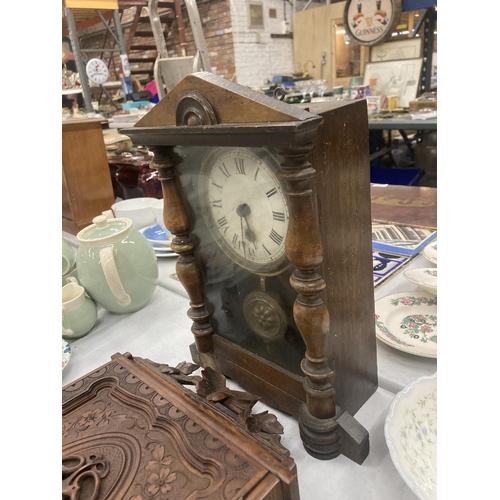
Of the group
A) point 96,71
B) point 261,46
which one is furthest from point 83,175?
point 261,46

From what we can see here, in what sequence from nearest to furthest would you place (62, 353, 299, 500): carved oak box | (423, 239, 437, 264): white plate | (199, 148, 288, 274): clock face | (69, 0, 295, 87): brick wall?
(62, 353, 299, 500): carved oak box < (199, 148, 288, 274): clock face < (423, 239, 437, 264): white plate < (69, 0, 295, 87): brick wall

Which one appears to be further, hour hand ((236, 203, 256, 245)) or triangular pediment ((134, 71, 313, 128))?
hour hand ((236, 203, 256, 245))

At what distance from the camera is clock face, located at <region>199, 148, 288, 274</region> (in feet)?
1.59

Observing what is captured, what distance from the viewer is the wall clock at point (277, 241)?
427 mm

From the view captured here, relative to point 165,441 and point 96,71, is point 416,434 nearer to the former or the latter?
point 165,441

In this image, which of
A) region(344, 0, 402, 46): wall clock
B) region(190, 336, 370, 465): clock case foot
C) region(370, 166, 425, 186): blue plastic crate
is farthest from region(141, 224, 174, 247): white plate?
region(344, 0, 402, 46): wall clock

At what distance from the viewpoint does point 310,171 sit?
0.40 m

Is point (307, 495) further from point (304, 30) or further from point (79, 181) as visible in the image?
point (304, 30)

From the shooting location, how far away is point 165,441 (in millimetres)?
424

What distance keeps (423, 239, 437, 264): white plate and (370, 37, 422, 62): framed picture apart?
9.27 ft

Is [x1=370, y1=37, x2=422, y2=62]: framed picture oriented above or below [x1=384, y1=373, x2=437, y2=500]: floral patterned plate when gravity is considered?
above

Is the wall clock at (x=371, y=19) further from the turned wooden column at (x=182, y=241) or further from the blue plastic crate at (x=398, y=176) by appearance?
the turned wooden column at (x=182, y=241)

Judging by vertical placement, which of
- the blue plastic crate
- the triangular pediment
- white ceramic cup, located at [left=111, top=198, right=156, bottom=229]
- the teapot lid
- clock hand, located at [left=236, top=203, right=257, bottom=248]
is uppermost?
the triangular pediment

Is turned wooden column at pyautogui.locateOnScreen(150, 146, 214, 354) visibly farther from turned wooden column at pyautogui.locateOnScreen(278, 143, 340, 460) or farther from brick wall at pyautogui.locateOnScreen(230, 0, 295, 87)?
brick wall at pyautogui.locateOnScreen(230, 0, 295, 87)
